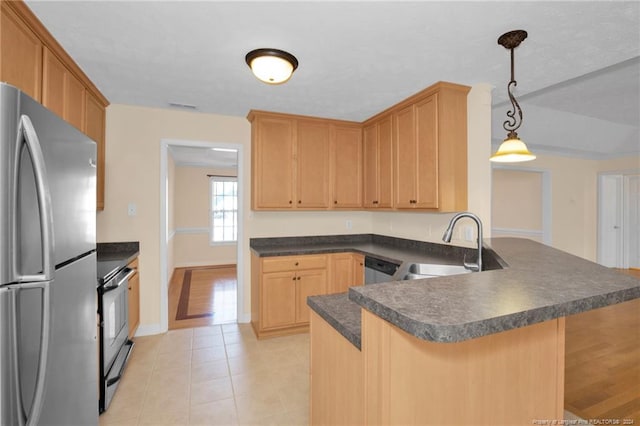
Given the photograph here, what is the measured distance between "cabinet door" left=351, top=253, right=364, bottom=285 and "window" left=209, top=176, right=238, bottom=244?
4320 mm

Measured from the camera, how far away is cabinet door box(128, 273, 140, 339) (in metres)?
2.84

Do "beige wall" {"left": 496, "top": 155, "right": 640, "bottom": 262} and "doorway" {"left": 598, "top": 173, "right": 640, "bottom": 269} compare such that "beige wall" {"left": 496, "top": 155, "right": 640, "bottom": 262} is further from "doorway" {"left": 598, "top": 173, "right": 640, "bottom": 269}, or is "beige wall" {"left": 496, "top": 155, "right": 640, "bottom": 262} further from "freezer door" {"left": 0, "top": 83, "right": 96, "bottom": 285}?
"freezer door" {"left": 0, "top": 83, "right": 96, "bottom": 285}

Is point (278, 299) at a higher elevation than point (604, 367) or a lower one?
higher

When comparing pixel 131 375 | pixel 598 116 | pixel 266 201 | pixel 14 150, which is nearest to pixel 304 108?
pixel 266 201

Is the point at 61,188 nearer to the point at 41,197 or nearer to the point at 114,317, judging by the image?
the point at 41,197

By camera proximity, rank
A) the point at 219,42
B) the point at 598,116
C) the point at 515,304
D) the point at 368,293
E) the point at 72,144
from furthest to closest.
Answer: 1. the point at 598,116
2. the point at 219,42
3. the point at 72,144
4. the point at 368,293
5. the point at 515,304

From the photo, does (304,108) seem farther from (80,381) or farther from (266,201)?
(80,381)

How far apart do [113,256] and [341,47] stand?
2.78 metres

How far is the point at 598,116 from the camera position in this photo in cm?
398

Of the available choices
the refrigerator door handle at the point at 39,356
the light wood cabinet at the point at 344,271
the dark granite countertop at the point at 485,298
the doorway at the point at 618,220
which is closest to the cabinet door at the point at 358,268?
the light wood cabinet at the point at 344,271

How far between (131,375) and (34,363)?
1753 millimetres

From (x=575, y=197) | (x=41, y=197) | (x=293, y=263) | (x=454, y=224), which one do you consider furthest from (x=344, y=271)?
(x=575, y=197)

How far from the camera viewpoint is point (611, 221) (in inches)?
251

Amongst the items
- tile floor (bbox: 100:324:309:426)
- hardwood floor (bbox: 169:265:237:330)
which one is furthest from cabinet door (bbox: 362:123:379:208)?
hardwood floor (bbox: 169:265:237:330)
